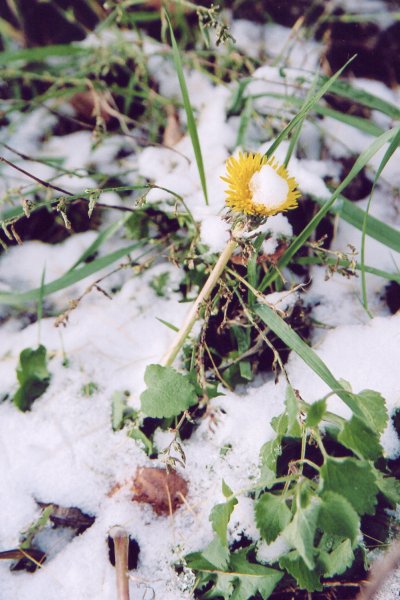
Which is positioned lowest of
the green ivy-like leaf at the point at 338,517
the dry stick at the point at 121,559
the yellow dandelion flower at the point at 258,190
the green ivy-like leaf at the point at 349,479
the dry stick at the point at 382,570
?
the dry stick at the point at 121,559

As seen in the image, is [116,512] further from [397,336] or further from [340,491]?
[397,336]

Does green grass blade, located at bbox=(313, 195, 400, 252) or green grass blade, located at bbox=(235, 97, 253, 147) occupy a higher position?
green grass blade, located at bbox=(235, 97, 253, 147)

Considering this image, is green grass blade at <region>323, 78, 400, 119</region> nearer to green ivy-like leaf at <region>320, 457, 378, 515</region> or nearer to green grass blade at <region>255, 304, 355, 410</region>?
green grass blade at <region>255, 304, 355, 410</region>

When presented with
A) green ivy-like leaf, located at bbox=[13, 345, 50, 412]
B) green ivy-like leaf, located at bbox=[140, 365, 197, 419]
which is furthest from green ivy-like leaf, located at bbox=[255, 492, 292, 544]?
green ivy-like leaf, located at bbox=[13, 345, 50, 412]

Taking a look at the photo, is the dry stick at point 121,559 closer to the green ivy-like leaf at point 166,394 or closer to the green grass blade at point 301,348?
the green ivy-like leaf at point 166,394

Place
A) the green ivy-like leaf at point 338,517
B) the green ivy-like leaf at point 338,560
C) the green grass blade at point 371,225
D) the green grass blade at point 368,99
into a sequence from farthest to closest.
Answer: the green grass blade at point 368,99 < the green grass blade at point 371,225 < the green ivy-like leaf at point 338,560 < the green ivy-like leaf at point 338,517

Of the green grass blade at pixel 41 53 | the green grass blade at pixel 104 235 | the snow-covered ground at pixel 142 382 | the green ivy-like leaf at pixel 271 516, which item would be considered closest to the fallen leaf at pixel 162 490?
the snow-covered ground at pixel 142 382

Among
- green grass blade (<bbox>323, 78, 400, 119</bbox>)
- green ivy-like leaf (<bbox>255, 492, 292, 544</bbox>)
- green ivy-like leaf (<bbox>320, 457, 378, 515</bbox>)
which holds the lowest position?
green ivy-like leaf (<bbox>255, 492, 292, 544</bbox>)
